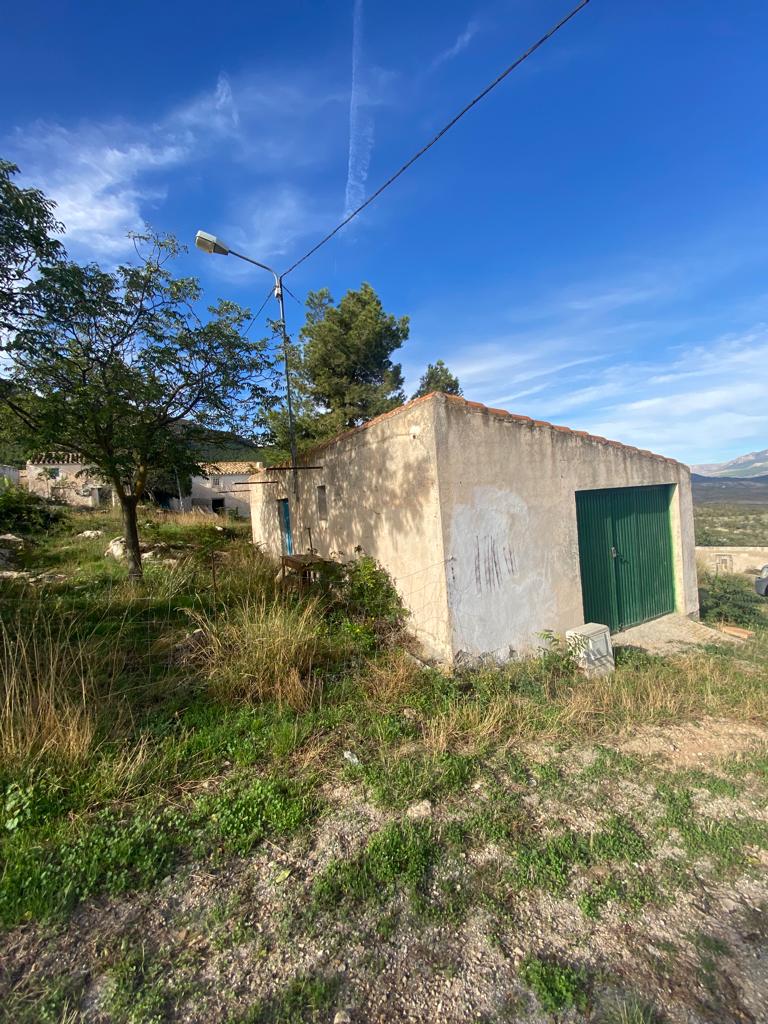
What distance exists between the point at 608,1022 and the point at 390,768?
1.64 meters

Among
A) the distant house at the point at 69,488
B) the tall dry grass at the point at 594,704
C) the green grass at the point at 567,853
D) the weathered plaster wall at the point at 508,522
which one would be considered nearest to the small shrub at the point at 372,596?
the weathered plaster wall at the point at 508,522

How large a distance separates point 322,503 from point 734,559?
16548mm

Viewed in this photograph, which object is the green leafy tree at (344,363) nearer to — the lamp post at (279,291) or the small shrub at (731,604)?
the lamp post at (279,291)

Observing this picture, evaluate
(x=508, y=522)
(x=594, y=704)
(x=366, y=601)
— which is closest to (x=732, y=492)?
(x=508, y=522)

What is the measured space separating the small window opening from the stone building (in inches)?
1.5

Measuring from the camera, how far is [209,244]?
22.5ft

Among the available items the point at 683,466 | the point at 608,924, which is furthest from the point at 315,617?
the point at 683,466

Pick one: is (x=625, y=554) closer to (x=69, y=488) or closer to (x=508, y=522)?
(x=508, y=522)

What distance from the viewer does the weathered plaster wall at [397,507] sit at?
4.94 meters

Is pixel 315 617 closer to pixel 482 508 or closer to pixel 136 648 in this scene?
pixel 136 648

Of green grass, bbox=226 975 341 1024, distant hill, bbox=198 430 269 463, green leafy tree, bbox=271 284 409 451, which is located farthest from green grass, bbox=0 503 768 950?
green leafy tree, bbox=271 284 409 451

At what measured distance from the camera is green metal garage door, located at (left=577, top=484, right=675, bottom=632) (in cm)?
661

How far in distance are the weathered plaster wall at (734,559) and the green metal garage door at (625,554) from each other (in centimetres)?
967

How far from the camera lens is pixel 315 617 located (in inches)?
207
